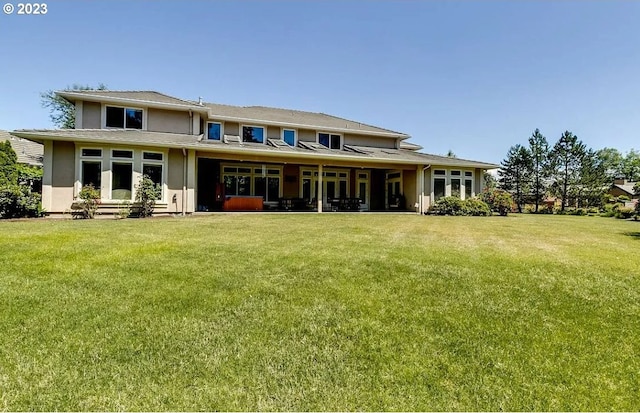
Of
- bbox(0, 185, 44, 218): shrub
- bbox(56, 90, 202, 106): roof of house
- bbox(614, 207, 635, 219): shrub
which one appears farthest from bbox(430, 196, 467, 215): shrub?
bbox(0, 185, 44, 218): shrub

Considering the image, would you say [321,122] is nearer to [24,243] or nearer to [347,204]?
[347,204]

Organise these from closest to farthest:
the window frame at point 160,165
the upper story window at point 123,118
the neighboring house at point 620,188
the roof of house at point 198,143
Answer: the roof of house at point 198,143 → the window frame at point 160,165 → the upper story window at point 123,118 → the neighboring house at point 620,188

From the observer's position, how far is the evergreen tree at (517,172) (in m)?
33.9

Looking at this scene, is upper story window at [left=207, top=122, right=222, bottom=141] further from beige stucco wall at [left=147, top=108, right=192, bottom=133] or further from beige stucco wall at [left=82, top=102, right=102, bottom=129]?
beige stucco wall at [left=82, top=102, right=102, bottom=129]

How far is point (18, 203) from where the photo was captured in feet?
39.3

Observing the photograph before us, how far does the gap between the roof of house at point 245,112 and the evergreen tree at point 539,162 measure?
1913 cm

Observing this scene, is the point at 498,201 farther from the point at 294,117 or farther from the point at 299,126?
the point at 294,117

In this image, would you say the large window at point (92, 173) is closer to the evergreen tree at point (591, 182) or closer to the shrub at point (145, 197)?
the shrub at point (145, 197)

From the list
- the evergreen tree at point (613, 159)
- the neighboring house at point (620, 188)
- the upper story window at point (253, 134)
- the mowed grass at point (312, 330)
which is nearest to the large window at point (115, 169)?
the upper story window at point (253, 134)

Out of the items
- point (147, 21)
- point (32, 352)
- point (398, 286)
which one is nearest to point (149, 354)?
point (32, 352)

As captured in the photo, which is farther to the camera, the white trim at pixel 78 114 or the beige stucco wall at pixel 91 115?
the beige stucco wall at pixel 91 115

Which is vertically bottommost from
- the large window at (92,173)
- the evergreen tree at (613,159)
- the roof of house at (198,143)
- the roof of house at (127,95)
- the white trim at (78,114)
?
the large window at (92,173)

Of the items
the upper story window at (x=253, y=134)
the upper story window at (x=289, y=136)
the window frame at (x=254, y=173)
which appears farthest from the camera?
the upper story window at (x=289, y=136)

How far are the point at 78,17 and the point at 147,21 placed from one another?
210cm
